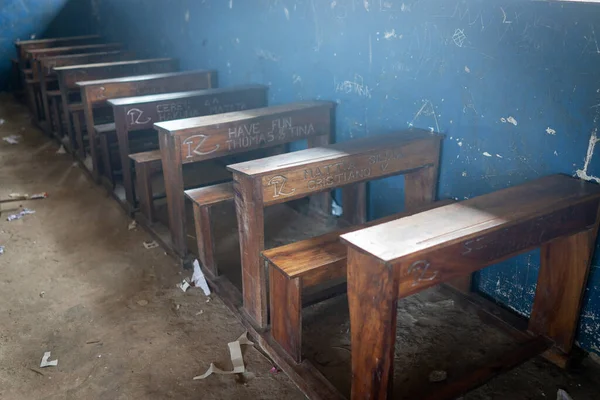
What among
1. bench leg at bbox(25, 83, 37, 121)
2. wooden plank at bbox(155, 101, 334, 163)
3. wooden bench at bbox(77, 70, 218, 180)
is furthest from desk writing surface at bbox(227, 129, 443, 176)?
bench leg at bbox(25, 83, 37, 121)

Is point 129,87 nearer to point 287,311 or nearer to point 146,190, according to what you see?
point 146,190

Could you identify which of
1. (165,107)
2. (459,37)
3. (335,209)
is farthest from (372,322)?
(165,107)

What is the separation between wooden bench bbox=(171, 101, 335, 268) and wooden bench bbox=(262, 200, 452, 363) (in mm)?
777

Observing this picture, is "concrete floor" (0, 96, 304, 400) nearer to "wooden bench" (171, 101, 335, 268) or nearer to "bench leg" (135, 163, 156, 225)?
"bench leg" (135, 163, 156, 225)

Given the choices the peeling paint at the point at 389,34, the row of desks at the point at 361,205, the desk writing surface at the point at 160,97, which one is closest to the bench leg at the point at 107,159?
the row of desks at the point at 361,205

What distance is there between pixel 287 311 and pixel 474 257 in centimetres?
93

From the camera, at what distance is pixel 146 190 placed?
156 inches

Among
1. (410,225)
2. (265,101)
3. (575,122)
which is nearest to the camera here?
(410,225)

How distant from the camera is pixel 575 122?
2.40m

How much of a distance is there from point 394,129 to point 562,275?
1335 millimetres

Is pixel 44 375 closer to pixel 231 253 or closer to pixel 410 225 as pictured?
pixel 231 253

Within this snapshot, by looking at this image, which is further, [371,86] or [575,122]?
[371,86]

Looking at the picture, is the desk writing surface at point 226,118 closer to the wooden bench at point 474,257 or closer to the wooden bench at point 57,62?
the wooden bench at point 474,257

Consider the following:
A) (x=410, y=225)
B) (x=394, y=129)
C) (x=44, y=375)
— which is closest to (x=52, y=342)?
(x=44, y=375)
